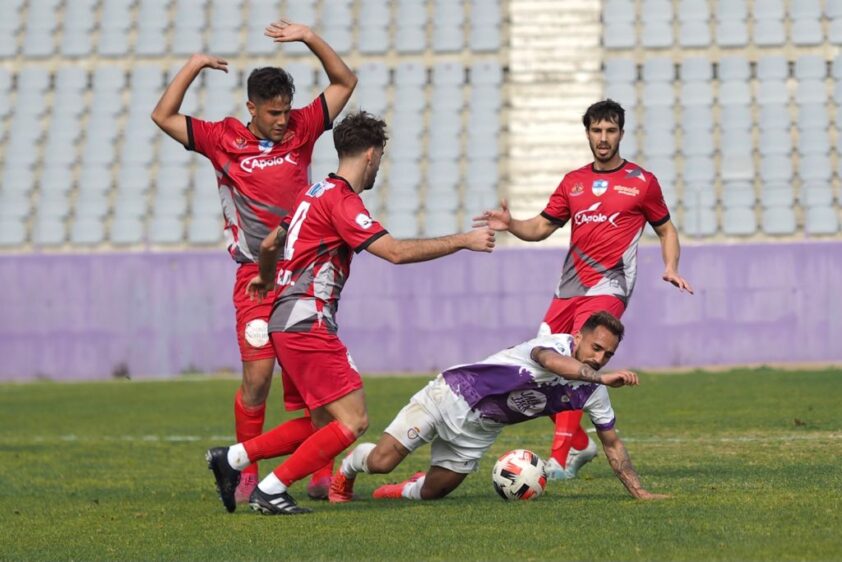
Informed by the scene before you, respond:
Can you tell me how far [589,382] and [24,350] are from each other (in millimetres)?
15567

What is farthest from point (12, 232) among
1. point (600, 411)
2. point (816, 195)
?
point (600, 411)

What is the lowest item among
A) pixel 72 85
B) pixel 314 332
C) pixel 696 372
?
pixel 696 372

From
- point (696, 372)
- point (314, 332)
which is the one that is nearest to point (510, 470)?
point (314, 332)

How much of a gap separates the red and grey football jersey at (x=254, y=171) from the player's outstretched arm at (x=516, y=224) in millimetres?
1097

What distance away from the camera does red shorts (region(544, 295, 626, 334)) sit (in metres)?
9.02

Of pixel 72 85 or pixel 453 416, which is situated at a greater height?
pixel 72 85

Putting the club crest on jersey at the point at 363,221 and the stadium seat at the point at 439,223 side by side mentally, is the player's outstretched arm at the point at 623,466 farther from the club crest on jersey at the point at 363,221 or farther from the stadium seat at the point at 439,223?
the stadium seat at the point at 439,223

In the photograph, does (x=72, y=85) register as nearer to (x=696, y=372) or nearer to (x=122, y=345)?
(x=122, y=345)

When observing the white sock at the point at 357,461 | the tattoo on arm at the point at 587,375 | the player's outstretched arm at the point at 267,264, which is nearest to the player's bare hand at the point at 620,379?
the tattoo on arm at the point at 587,375

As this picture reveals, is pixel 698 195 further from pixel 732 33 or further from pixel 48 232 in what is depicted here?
pixel 48 232

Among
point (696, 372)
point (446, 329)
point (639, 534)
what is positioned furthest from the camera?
point (446, 329)

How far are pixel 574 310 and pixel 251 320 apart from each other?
6.97 feet

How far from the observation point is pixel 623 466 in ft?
24.4

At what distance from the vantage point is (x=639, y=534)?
607 cm
